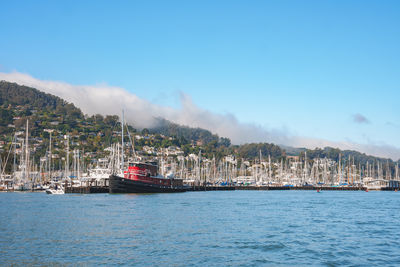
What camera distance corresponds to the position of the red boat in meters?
89.6

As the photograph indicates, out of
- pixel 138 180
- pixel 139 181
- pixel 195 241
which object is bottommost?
pixel 195 241

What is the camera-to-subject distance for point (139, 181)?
93.1 m

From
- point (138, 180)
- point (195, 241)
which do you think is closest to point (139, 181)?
point (138, 180)

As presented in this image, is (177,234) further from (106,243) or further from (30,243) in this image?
(30,243)

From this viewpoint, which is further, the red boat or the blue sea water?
the red boat

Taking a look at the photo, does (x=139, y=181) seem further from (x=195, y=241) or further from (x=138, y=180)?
(x=195, y=241)

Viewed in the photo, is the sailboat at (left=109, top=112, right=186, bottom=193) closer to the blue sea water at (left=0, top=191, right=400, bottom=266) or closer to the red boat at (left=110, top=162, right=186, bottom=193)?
the red boat at (left=110, top=162, right=186, bottom=193)

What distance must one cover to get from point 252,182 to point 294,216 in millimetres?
151850

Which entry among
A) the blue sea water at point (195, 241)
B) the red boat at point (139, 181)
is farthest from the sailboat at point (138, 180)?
the blue sea water at point (195, 241)

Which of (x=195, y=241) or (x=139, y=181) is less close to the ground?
(x=139, y=181)

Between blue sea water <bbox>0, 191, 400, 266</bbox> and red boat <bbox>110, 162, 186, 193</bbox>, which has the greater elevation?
red boat <bbox>110, 162, 186, 193</bbox>

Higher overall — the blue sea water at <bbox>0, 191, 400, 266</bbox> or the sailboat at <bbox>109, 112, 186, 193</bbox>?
the sailboat at <bbox>109, 112, 186, 193</bbox>

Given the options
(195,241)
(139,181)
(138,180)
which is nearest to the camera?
(195,241)

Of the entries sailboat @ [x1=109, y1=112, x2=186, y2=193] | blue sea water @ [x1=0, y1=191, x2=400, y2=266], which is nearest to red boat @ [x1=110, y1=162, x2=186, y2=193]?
sailboat @ [x1=109, y1=112, x2=186, y2=193]
